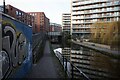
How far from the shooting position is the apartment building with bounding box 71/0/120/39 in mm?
81812

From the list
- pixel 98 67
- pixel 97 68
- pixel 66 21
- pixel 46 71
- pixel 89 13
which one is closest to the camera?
pixel 46 71

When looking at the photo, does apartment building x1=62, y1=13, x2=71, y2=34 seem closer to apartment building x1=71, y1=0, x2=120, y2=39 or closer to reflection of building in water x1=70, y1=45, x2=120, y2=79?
apartment building x1=71, y1=0, x2=120, y2=39

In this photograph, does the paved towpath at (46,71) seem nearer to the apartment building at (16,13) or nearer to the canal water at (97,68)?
the canal water at (97,68)

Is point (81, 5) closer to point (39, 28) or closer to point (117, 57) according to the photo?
point (39, 28)

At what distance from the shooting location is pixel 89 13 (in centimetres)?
9038

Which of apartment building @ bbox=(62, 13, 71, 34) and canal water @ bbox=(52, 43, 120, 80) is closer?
canal water @ bbox=(52, 43, 120, 80)

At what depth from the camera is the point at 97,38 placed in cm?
5781

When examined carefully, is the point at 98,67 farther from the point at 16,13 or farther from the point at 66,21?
the point at 66,21

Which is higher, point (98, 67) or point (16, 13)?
point (16, 13)

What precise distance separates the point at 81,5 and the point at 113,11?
57.7 ft

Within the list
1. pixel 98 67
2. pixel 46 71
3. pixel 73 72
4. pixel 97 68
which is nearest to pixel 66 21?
pixel 98 67

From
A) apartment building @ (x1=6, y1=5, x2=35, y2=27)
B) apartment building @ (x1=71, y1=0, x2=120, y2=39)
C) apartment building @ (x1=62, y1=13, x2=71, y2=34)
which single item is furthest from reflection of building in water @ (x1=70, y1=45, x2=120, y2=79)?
apartment building @ (x1=62, y1=13, x2=71, y2=34)

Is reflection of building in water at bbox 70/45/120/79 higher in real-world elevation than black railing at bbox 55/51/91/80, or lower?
lower

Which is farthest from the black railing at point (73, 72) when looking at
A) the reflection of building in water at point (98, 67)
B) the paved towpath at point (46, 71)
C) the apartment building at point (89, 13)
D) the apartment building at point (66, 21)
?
the apartment building at point (66, 21)
